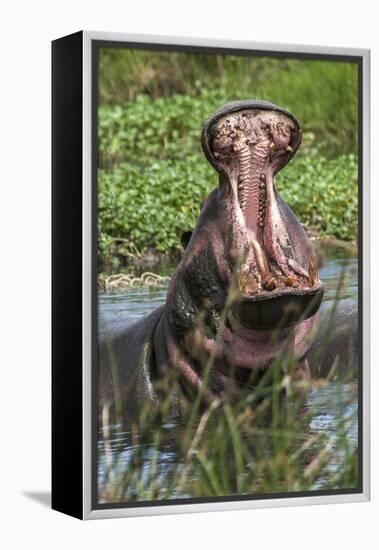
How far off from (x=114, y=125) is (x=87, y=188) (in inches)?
30.9

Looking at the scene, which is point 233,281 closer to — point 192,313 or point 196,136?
point 192,313

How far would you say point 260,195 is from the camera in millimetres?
9352

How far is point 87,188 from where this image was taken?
355 inches

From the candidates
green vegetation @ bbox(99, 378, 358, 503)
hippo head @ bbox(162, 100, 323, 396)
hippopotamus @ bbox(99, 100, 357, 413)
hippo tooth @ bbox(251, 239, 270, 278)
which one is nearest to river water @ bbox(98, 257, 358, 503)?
green vegetation @ bbox(99, 378, 358, 503)

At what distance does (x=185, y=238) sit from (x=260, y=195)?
49 centimetres

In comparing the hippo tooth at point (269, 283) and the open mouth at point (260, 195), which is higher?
the open mouth at point (260, 195)

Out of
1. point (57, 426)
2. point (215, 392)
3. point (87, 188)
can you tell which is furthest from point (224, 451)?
point (87, 188)

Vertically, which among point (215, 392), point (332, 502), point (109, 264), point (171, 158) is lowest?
point (332, 502)

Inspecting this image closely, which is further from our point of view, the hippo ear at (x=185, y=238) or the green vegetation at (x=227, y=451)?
the hippo ear at (x=185, y=238)

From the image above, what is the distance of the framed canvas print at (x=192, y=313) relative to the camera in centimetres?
908

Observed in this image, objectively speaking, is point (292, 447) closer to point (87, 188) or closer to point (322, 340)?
point (322, 340)

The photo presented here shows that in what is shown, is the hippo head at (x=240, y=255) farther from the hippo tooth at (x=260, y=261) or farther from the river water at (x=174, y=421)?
the river water at (x=174, y=421)

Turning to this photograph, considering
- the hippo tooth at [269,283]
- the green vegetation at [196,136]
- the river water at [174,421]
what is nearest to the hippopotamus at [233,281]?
the hippo tooth at [269,283]

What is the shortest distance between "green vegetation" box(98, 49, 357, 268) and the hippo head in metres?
0.34
